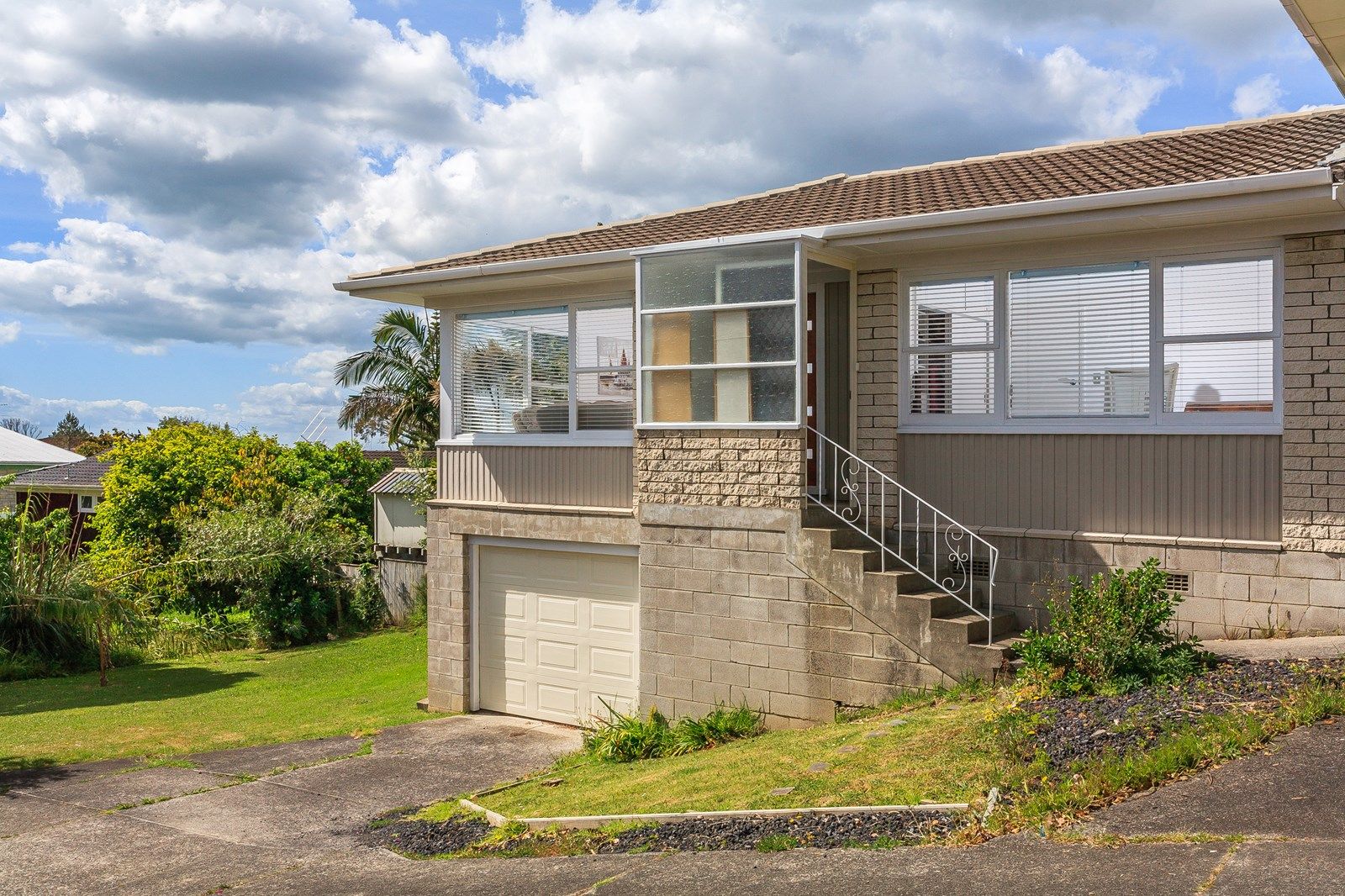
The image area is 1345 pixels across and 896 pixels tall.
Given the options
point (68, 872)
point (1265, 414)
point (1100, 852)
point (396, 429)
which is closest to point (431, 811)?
point (68, 872)

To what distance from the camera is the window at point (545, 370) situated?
13039 millimetres

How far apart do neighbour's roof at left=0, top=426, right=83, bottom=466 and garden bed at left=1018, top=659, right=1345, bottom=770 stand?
36410 mm

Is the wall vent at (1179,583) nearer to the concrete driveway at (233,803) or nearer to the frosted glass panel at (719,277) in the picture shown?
the frosted glass panel at (719,277)

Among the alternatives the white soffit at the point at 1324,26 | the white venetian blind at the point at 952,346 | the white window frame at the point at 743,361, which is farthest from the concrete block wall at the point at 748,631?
the white soffit at the point at 1324,26

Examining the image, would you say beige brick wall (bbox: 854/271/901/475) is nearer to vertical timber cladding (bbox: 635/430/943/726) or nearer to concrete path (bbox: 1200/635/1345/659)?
vertical timber cladding (bbox: 635/430/943/726)

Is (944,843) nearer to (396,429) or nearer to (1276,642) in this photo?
(1276,642)

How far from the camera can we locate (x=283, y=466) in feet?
83.8

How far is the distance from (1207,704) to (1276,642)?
2.39m

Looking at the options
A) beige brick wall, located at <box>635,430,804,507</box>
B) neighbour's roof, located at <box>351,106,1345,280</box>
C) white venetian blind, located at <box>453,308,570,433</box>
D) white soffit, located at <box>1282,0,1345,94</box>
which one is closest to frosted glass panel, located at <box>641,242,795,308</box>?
neighbour's roof, located at <box>351,106,1345,280</box>

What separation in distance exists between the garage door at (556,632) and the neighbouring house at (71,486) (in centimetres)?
2499

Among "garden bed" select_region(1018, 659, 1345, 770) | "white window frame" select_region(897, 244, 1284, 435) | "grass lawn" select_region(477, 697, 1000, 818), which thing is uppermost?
"white window frame" select_region(897, 244, 1284, 435)

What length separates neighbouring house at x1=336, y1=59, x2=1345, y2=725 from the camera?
9.65 metres

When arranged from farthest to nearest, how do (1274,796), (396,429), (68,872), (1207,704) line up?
(396,429) < (68,872) < (1207,704) < (1274,796)

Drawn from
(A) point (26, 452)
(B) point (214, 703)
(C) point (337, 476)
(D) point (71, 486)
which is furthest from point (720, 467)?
(A) point (26, 452)
